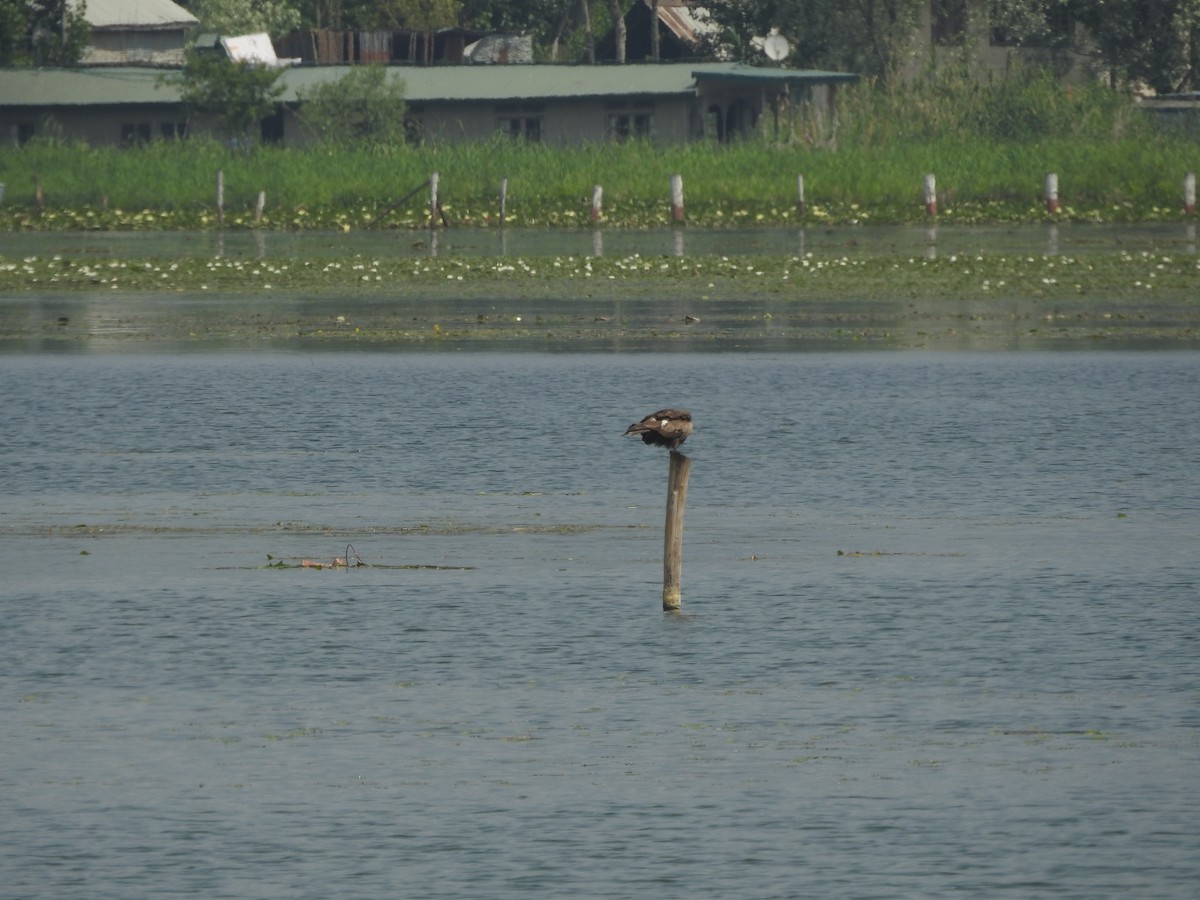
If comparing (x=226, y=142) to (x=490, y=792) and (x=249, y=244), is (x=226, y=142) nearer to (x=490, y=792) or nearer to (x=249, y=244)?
(x=249, y=244)

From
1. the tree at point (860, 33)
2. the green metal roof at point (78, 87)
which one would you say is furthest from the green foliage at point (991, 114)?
the green metal roof at point (78, 87)

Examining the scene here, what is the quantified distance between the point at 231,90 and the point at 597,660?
227 ft

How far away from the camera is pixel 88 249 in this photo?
58.6 m

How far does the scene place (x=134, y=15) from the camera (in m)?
126

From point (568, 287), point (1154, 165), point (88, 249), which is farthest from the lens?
point (1154, 165)

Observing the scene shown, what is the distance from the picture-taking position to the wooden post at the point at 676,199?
6406 cm

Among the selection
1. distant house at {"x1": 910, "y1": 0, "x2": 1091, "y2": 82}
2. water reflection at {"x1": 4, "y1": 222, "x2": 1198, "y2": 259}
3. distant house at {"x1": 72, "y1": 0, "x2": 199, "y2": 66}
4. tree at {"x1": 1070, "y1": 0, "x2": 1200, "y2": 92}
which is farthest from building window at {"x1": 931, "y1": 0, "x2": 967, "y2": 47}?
distant house at {"x1": 72, "y1": 0, "x2": 199, "y2": 66}

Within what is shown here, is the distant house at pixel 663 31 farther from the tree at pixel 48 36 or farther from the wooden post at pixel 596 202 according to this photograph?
the wooden post at pixel 596 202

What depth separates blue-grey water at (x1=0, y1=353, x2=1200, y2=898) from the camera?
10.6m

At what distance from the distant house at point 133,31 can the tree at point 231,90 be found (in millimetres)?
41495

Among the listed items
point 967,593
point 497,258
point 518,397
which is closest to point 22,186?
point 497,258

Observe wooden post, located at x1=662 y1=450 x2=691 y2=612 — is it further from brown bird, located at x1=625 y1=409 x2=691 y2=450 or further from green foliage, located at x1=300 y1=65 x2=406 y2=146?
green foliage, located at x1=300 y1=65 x2=406 y2=146

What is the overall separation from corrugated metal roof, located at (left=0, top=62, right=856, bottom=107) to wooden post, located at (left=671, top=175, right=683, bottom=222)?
1535cm

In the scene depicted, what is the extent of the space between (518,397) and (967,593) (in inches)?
499
